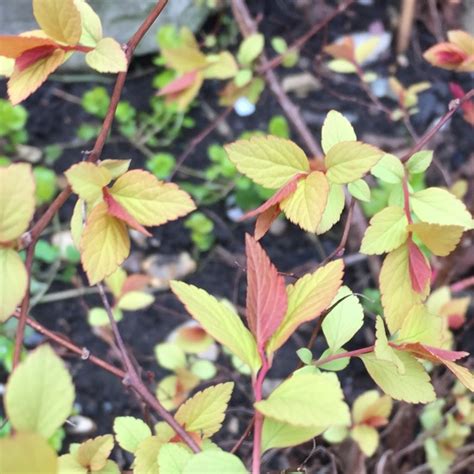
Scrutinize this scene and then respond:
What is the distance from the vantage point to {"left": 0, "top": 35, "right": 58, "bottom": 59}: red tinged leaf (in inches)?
19.1

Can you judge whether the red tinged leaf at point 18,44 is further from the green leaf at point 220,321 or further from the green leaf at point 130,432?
the green leaf at point 130,432

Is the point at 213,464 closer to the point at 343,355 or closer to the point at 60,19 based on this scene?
the point at 343,355

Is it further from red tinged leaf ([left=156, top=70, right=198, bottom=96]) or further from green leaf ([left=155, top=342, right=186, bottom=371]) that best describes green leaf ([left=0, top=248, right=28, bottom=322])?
red tinged leaf ([left=156, top=70, right=198, bottom=96])

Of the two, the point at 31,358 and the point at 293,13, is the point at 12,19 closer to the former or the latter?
the point at 293,13

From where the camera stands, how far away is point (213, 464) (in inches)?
15.7

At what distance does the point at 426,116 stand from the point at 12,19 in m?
1.19

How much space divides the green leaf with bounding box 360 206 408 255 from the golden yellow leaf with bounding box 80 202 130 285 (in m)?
0.21

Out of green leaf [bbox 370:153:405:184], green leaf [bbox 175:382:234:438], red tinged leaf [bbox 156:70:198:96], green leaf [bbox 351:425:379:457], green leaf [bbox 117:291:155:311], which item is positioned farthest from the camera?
red tinged leaf [bbox 156:70:198:96]

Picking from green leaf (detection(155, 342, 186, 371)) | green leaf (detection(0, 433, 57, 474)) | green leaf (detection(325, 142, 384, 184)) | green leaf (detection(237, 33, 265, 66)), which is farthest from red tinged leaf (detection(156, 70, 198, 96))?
green leaf (detection(0, 433, 57, 474))

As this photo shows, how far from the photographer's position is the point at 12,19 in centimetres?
183

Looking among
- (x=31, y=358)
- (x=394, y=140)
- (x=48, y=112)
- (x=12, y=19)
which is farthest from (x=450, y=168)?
(x=31, y=358)

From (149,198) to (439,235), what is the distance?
257 mm

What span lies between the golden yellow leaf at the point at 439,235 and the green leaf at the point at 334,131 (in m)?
0.10

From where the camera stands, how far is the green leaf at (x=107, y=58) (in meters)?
0.52
